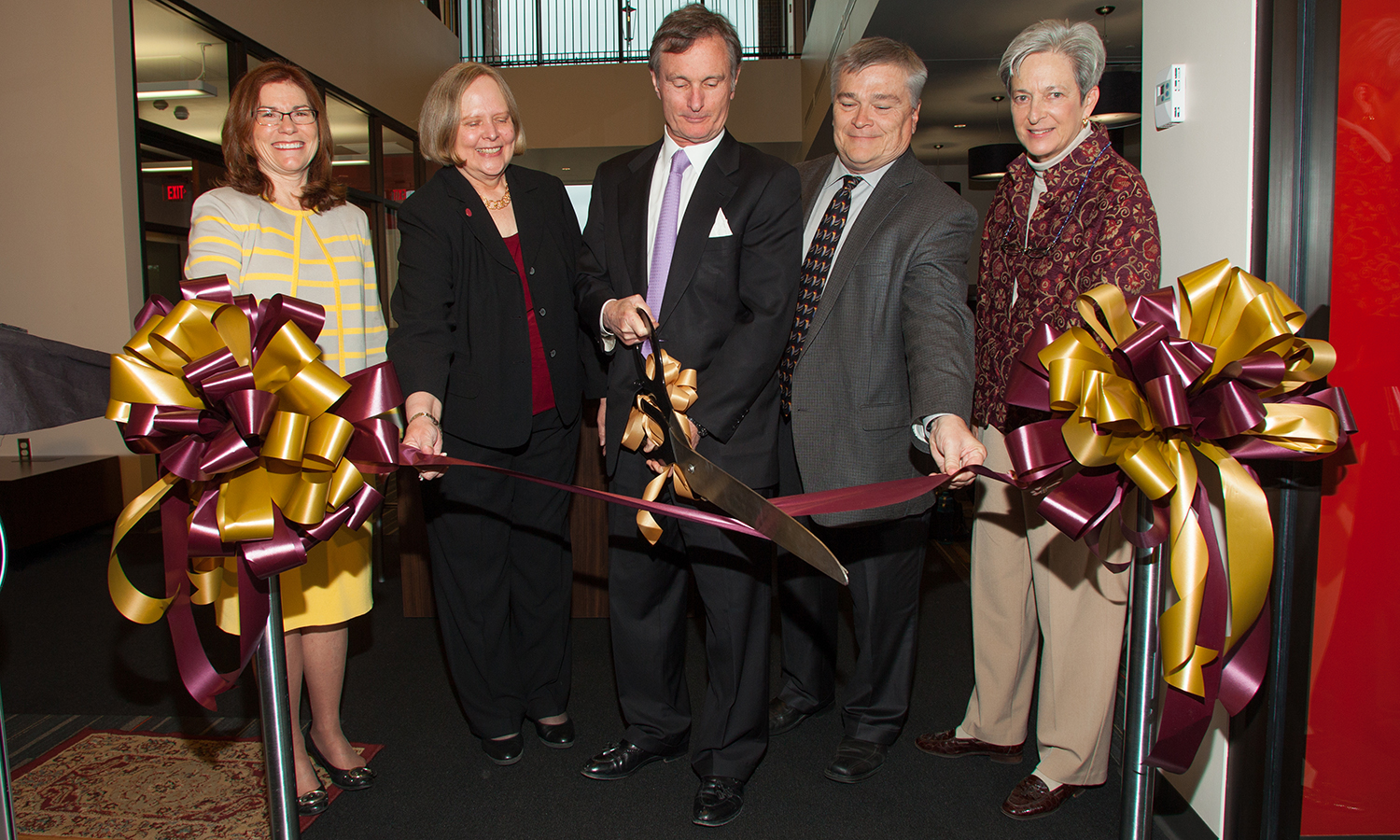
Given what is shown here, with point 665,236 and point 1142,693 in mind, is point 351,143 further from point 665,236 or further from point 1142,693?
point 1142,693

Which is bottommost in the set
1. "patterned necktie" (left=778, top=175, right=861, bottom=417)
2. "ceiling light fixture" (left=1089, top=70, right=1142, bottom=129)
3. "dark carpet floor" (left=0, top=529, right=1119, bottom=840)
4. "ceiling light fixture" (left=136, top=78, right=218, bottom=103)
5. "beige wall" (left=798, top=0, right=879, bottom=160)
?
"dark carpet floor" (left=0, top=529, right=1119, bottom=840)

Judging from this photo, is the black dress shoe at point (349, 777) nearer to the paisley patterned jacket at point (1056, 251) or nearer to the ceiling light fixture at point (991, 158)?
the paisley patterned jacket at point (1056, 251)

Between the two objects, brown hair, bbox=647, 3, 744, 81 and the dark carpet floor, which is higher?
brown hair, bbox=647, 3, 744, 81

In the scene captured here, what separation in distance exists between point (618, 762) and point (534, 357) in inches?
42.7

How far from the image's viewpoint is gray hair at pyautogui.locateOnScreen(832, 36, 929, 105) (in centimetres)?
210

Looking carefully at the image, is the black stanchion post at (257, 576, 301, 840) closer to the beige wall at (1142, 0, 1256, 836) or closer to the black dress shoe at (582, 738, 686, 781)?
the black dress shoe at (582, 738, 686, 781)

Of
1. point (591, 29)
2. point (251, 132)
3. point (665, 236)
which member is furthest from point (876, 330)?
point (591, 29)

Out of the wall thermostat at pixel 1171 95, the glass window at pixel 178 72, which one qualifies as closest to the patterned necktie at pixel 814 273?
the wall thermostat at pixel 1171 95

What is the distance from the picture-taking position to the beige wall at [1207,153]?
1.71 m

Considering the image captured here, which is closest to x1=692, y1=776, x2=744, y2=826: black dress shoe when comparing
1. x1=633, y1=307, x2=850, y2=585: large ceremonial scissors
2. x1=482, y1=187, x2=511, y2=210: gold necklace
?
x1=633, y1=307, x2=850, y2=585: large ceremonial scissors

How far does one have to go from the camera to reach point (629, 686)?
225 centimetres

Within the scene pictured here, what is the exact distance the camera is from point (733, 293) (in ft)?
6.61

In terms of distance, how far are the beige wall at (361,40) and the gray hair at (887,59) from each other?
5450 mm

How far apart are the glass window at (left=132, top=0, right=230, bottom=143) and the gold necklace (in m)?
4.38
